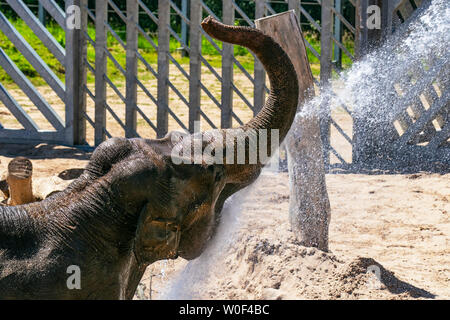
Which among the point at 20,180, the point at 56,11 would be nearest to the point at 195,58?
the point at 56,11

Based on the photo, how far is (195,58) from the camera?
857 cm

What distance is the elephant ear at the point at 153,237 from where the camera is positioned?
2539 mm

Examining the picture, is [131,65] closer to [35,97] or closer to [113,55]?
[35,97]

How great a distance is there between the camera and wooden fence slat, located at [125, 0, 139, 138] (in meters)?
8.79

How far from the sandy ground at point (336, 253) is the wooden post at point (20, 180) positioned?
23 cm

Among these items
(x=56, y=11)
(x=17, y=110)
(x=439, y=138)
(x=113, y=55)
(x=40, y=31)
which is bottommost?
(x=439, y=138)

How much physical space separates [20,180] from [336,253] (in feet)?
7.22

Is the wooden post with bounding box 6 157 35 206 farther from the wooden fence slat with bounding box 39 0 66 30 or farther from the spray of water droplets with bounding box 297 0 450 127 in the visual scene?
the wooden fence slat with bounding box 39 0 66 30

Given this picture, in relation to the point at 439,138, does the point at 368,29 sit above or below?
above

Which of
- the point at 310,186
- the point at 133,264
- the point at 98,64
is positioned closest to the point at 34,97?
the point at 98,64

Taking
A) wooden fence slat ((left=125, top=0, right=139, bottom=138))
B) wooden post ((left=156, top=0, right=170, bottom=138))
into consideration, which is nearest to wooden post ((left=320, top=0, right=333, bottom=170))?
wooden post ((left=156, top=0, right=170, bottom=138))

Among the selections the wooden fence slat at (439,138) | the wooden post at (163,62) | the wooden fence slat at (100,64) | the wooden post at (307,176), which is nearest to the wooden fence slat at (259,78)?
the wooden post at (163,62)

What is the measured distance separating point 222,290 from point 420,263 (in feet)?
4.51
